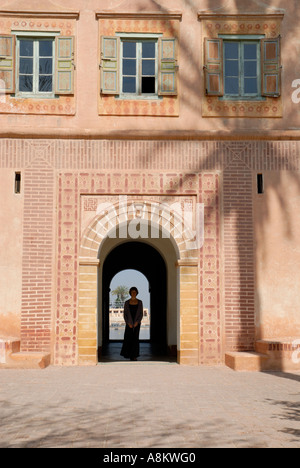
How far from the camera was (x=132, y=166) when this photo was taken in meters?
11.7

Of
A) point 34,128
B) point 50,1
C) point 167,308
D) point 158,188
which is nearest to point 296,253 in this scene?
point 158,188

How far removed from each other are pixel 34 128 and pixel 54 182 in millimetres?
1062

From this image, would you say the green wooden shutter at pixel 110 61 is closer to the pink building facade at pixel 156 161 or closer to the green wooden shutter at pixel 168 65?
the pink building facade at pixel 156 161

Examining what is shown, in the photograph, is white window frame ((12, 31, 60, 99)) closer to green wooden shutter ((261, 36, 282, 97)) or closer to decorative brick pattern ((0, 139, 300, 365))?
decorative brick pattern ((0, 139, 300, 365))

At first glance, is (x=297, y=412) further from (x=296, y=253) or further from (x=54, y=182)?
(x=54, y=182)

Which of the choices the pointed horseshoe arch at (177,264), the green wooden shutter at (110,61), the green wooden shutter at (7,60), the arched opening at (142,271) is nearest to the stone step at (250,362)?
the pointed horseshoe arch at (177,264)

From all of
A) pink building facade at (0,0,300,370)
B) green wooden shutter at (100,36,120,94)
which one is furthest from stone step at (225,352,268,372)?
green wooden shutter at (100,36,120,94)

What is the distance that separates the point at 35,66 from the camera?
38.8 ft

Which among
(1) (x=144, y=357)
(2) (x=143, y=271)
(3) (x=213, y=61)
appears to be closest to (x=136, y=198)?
(3) (x=213, y=61)

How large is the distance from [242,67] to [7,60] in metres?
4.44

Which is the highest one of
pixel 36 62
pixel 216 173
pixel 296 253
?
pixel 36 62

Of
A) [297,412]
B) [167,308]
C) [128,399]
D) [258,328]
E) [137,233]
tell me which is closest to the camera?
A: [297,412]

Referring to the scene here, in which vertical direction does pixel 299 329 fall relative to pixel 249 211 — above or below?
below

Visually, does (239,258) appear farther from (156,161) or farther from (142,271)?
(142,271)
